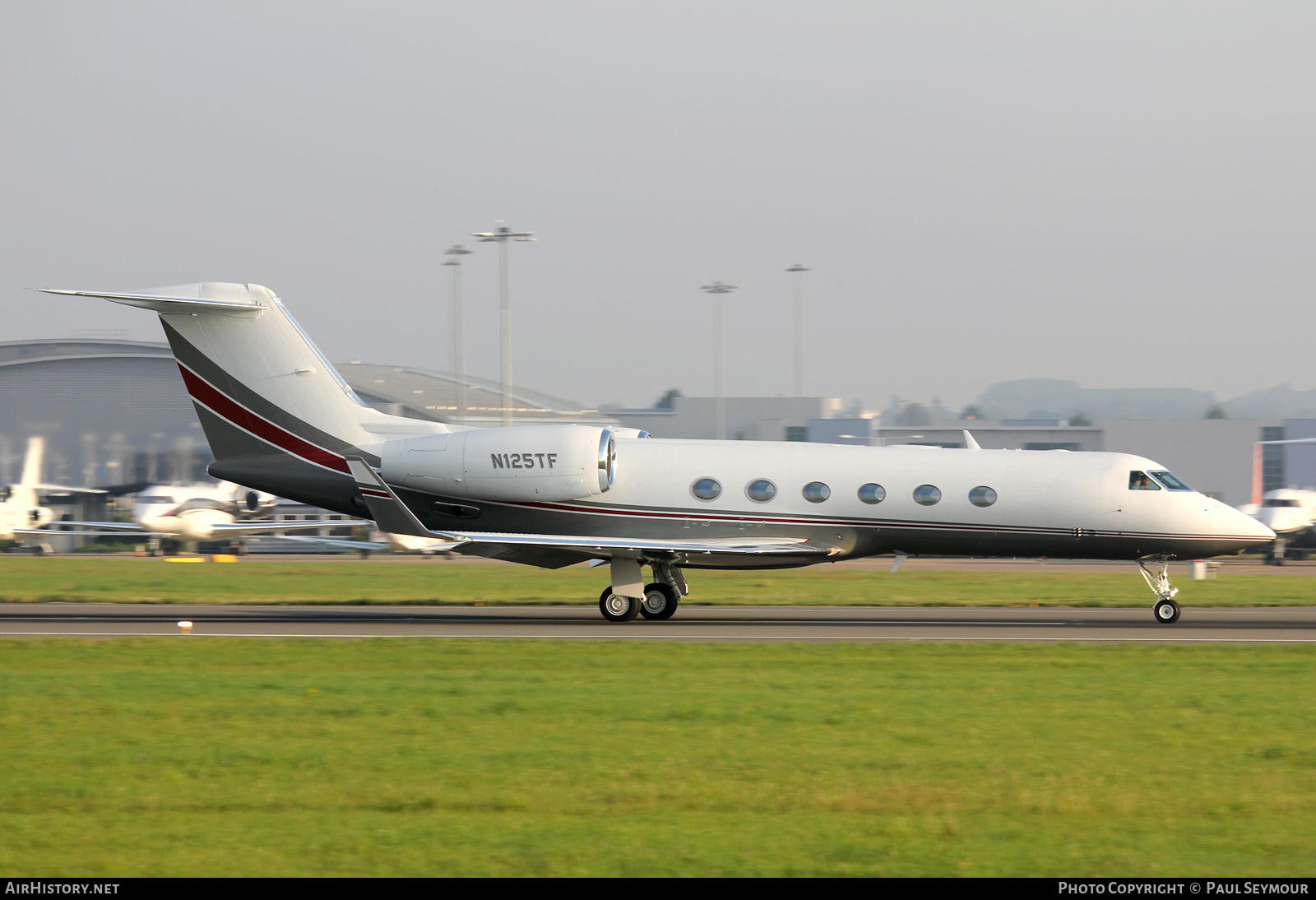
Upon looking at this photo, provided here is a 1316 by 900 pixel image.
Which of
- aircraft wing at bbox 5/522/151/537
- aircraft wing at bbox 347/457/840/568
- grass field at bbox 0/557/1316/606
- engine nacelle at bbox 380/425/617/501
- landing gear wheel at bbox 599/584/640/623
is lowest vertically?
grass field at bbox 0/557/1316/606

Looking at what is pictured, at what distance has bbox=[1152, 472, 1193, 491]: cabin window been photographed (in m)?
21.7

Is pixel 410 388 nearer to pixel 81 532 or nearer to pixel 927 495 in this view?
pixel 81 532

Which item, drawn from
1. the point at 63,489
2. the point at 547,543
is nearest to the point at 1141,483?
the point at 547,543

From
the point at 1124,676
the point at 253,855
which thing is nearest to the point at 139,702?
the point at 253,855

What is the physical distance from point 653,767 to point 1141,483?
48.4ft

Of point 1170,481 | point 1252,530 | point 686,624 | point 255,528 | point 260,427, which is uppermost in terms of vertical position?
point 260,427

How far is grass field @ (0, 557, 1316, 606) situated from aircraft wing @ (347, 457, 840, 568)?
3915 mm

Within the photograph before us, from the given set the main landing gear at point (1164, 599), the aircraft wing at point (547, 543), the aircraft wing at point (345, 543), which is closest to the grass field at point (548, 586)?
the aircraft wing at point (345, 543)

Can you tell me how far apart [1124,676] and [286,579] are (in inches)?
849

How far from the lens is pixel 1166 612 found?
68.8 ft

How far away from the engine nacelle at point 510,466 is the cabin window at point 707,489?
1516 millimetres

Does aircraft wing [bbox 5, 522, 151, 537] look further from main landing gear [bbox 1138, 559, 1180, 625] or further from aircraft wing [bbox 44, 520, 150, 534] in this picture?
main landing gear [bbox 1138, 559, 1180, 625]

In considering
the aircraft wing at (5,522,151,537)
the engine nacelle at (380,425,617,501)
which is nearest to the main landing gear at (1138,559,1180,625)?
the engine nacelle at (380,425,617,501)

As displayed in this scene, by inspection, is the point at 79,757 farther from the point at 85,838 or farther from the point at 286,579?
the point at 286,579
